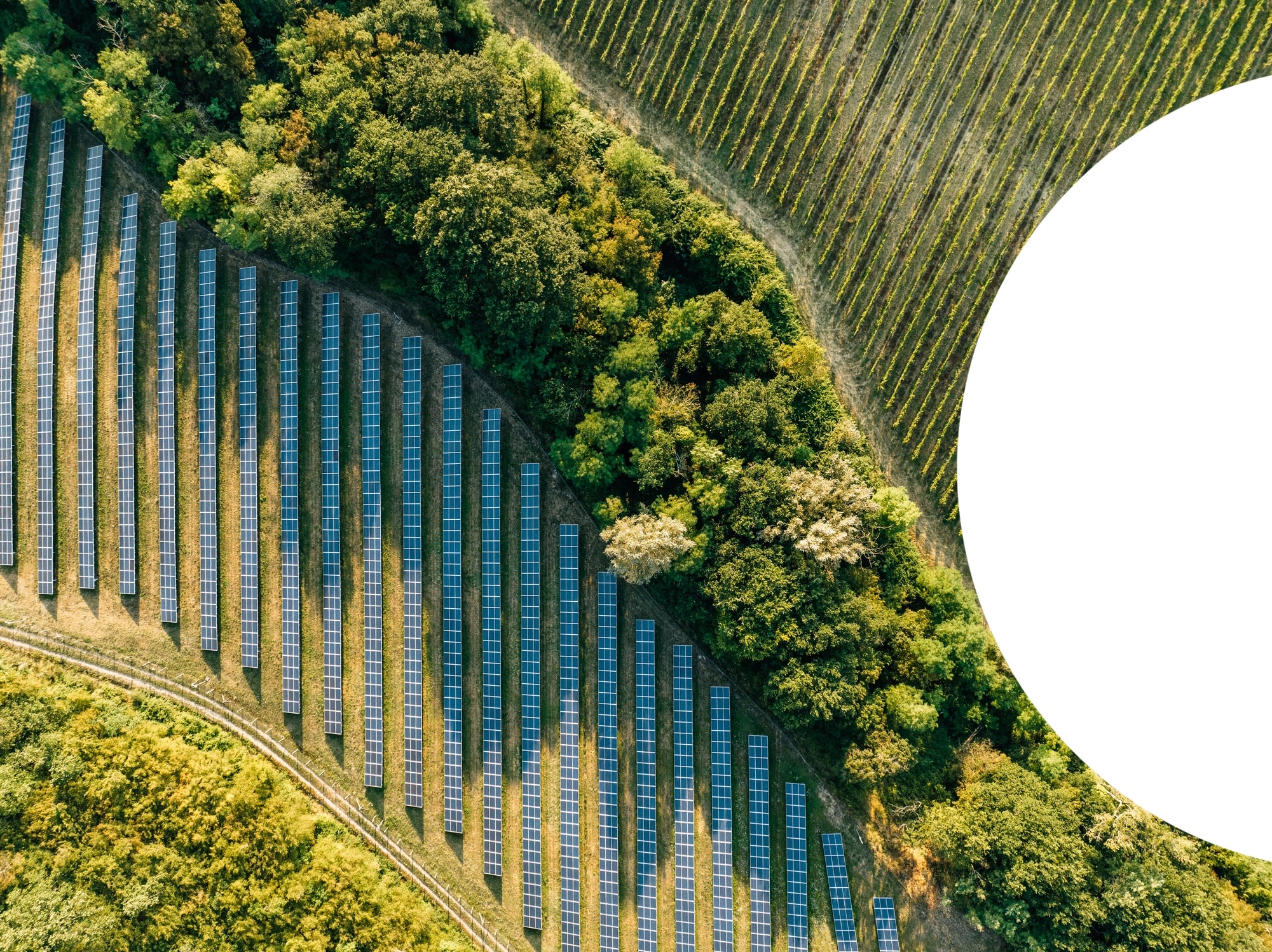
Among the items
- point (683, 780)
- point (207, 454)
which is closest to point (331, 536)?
point (207, 454)

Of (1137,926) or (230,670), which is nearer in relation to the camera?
(1137,926)

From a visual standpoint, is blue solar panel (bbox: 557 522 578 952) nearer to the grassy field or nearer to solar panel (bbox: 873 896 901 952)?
the grassy field

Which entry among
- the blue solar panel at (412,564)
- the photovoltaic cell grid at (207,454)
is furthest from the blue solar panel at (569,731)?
the photovoltaic cell grid at (207,454)

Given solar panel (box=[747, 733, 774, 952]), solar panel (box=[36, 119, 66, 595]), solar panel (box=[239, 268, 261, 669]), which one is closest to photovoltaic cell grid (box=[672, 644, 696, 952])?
solar panel (box=[747, 733, 774, 952])

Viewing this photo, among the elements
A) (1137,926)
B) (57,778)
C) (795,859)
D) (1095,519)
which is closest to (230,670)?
(57,778)

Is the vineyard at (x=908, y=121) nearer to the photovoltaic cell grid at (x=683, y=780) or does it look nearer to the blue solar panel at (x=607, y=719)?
the photovoltaic cell grid at (x=683, y=780)

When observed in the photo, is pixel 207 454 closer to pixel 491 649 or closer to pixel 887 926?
pixel 491 649

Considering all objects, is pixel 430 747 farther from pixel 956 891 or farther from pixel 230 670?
pixel 956 891
